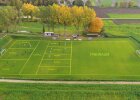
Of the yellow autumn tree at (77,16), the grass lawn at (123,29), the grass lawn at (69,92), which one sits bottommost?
the grass lawn at (69,92)

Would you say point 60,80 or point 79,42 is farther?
point 79,42

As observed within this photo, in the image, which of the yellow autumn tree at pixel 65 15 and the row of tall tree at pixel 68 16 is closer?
the row of tall tree at pixel 68 16

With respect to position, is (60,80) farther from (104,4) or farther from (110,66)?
(104,4)

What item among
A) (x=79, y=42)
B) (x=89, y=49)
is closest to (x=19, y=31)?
(x=79, y=42)

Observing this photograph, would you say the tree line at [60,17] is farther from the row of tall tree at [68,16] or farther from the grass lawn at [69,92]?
the grass lawn at [69,92]

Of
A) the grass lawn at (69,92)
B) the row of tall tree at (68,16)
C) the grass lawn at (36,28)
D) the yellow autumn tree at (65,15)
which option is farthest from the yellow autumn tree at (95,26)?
Answer: the grass lawn at (69,92)

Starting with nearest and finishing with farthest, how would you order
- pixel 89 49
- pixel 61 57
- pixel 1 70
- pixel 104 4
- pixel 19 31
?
pixel 1 70 < pixel 61 57 < pixel 89 49 < pixel 19 31 < pixel 104 4
